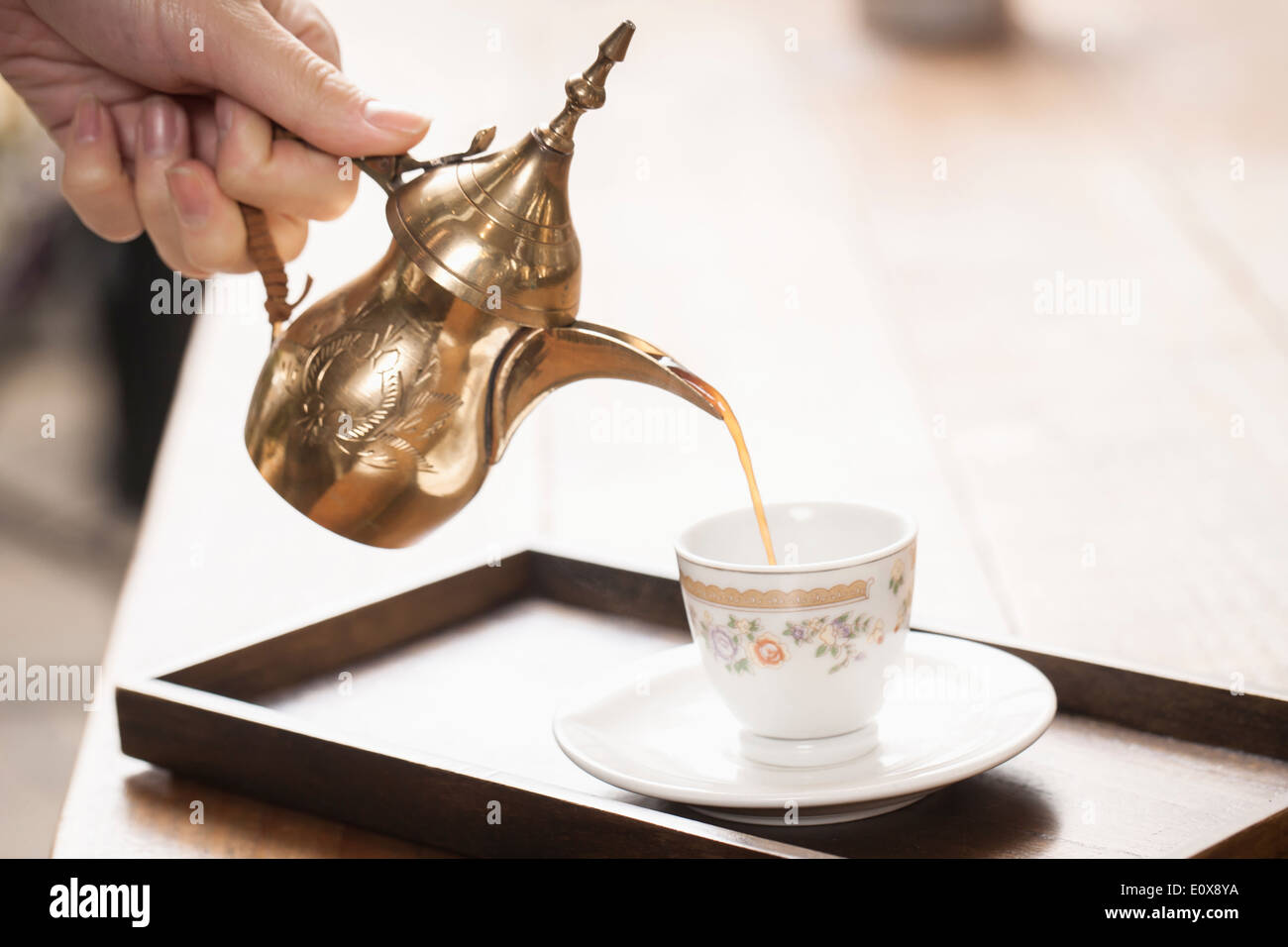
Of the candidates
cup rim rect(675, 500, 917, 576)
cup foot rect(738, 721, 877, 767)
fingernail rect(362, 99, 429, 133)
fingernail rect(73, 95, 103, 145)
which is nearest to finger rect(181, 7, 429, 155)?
fingernail rect(362, 99, 429, 133)

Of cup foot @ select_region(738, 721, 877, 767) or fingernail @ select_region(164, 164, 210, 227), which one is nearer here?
cup foot @ select_region(738, 721, 877, 767)

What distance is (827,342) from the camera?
1.69m

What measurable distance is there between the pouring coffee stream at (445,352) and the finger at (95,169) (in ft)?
0.85

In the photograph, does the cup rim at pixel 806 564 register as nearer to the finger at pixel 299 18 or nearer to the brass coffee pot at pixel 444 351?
the brass coffee pot at pixel 444 351

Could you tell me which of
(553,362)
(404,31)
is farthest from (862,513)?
(404,31)

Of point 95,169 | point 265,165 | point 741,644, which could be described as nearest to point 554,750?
Answer: point 741,644

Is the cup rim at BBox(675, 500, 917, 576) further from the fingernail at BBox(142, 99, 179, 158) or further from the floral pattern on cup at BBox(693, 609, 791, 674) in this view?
the fingernail at BBox(142, 99, 179, 158)

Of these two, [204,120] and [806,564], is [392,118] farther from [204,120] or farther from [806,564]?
[806,564]

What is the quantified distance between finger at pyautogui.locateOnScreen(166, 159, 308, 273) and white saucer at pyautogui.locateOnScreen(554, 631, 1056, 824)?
36 cm

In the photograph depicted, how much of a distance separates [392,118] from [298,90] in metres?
0.07

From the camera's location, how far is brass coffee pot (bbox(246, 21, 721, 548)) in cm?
77

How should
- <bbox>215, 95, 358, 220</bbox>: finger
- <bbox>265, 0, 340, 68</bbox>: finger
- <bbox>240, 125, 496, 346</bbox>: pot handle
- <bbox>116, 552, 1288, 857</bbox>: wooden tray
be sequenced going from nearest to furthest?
<bbox>116, 552, 1288, 857</bbox>: wooden tray
<bbox>240, 125, 496, 346</bbox>: pot handle
<bbox>215, 95, 358, 220</bbox>: finger
<bbox>265, 0, 340, 68</bbox>: finger

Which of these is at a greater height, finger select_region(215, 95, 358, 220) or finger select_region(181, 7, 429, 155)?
finger select_region(181, 7, 429, 155)
